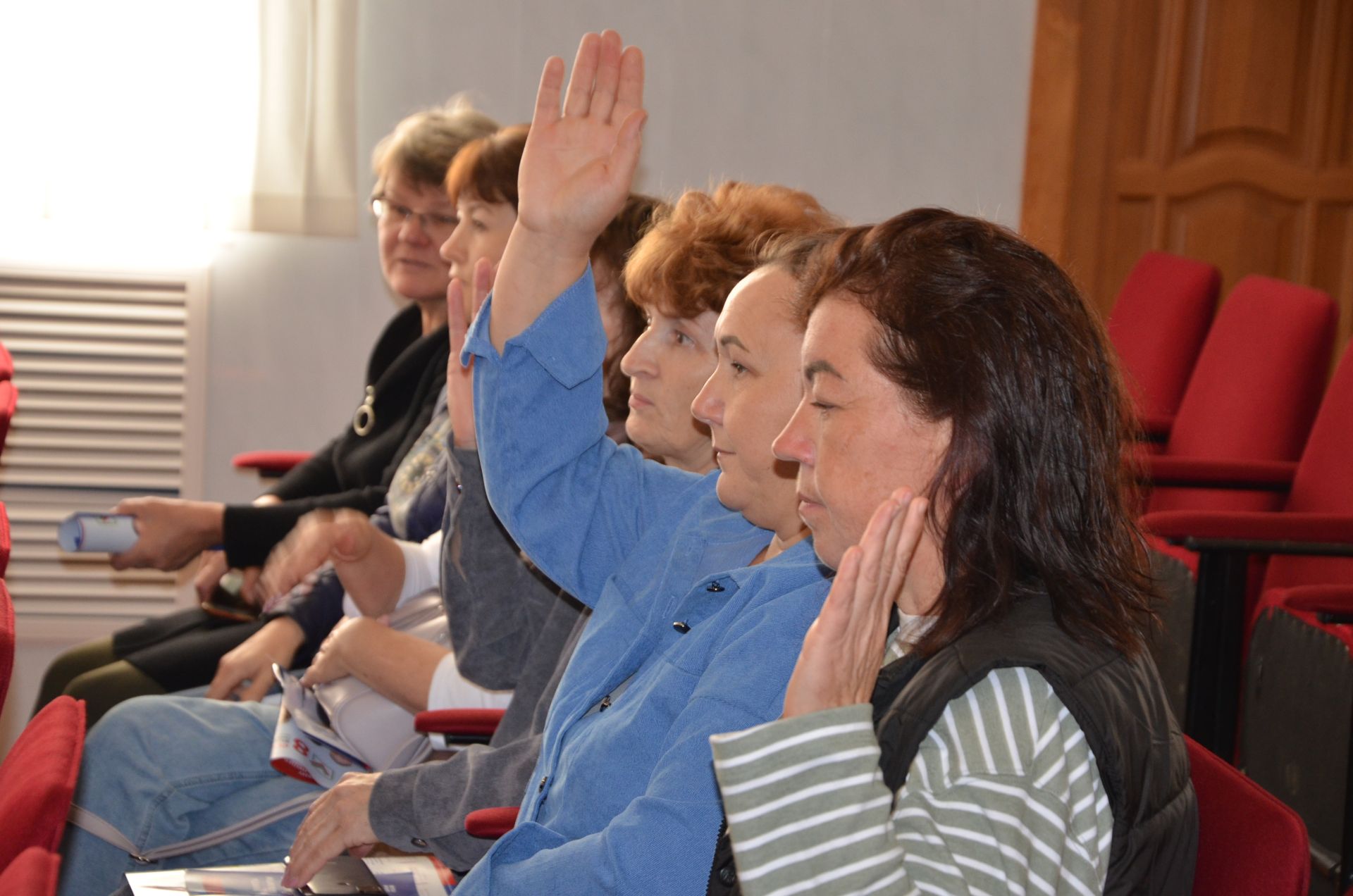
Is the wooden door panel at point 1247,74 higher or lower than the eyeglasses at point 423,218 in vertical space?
higher

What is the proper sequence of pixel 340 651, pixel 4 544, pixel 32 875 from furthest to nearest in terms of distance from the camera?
pixel 340 651 → pixel 4 544 → pixel 32 875

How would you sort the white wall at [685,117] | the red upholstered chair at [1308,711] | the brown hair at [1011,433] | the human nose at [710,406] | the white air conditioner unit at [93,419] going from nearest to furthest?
1. the brown hair at [1011,433]
2. the human nose at [710,406]
3. the red upholstered chair at [1308,711]
4. the white air conditioner unit at [93,419]
5. the white wall at [685,117]

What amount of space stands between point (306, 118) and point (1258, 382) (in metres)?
2.40

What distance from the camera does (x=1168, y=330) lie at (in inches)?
131

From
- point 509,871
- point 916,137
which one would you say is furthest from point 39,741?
point 916,137

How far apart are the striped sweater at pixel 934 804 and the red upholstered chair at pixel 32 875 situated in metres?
0.42

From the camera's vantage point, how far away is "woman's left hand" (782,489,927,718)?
931 millimetres

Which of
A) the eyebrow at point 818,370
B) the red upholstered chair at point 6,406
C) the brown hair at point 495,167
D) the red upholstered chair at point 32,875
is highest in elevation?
the brown hair at point 495,167

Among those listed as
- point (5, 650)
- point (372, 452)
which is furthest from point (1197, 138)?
point (5, 650)

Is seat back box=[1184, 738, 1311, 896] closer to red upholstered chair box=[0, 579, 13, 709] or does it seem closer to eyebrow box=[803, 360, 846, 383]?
eyebrow box=[803, 360, 846, 383]

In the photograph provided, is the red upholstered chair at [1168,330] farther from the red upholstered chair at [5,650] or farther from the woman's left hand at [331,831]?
the red upholstered chair at [5,650]

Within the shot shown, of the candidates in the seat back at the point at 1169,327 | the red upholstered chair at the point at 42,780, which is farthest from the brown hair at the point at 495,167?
the seat back at the point at 1169,327

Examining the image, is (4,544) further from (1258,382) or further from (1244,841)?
(1258,382)

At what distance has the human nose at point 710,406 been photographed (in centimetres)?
136
